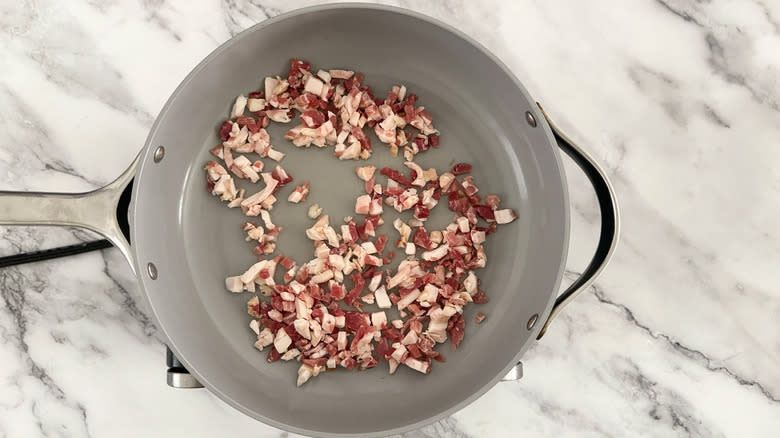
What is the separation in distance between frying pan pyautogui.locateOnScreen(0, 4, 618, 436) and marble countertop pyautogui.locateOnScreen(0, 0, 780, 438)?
0.09m

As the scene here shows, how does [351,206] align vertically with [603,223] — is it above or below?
below

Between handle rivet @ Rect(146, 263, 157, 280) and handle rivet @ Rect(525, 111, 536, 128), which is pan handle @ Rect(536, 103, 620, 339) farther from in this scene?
handle rivet @ Rect(146, 263, 157, 280)

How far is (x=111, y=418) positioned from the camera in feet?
3.27

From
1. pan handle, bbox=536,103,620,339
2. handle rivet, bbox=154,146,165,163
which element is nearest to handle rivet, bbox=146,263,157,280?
handle rivet, bbox=154,146,165,163

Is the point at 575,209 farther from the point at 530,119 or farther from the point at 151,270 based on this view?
the point at 151,270

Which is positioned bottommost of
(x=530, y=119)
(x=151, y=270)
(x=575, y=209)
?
(x=151, y=270)

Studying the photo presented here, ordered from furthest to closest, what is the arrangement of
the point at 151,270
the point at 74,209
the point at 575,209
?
1. the point at 575,209
2. the point at 151,270
3. the point at 74,209

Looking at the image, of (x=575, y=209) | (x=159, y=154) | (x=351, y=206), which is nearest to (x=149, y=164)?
(x=159, y=154)

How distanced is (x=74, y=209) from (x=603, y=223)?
2.35 ft

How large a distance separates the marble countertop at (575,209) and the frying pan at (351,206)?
87 mm

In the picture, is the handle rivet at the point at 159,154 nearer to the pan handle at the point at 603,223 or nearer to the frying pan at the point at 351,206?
the frying pan at the point at 351,206

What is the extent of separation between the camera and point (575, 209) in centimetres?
104

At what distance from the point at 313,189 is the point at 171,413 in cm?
42

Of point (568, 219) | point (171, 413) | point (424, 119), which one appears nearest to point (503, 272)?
point (568, 219)
